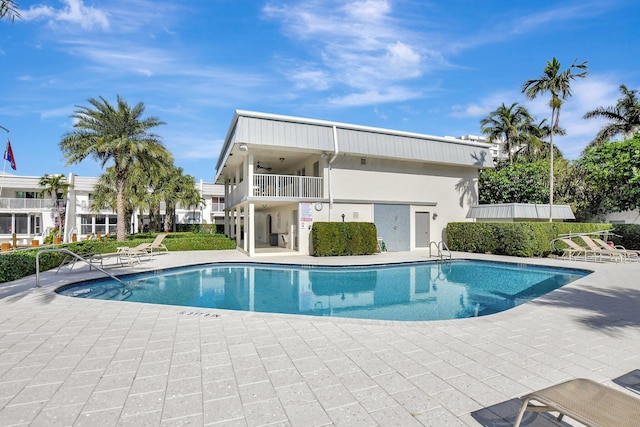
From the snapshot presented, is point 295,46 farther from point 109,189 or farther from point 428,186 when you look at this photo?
→ point 109,189

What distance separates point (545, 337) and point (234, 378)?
419 centimetres

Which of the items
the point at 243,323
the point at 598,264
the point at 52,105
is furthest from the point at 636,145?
the point at 52,105

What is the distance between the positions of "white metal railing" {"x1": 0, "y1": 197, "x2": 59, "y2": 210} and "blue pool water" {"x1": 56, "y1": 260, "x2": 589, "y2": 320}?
28.2 meters

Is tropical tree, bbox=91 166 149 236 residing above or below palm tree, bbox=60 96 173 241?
below

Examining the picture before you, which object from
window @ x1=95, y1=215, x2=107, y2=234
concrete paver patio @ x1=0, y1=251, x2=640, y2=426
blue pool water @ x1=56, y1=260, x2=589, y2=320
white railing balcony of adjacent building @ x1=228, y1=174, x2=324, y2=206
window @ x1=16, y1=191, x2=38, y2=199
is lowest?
blue pool water @ x1=56, y1=260, x2=589, y2=320

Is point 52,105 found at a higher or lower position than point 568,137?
lower

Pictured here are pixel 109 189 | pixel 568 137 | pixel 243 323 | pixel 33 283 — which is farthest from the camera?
pixel 568 137

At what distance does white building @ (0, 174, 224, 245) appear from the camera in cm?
3056

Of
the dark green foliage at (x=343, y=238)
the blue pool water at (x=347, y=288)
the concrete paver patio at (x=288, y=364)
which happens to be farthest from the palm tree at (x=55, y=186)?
the concrete paver patio at (x=288, y=364)

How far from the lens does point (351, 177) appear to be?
55.8 ft

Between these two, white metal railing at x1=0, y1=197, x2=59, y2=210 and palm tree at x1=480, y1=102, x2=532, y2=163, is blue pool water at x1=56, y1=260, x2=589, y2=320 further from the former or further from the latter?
white metal railing at x1=0, y1=197, x2=59, y2=210

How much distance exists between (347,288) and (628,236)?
715 inches

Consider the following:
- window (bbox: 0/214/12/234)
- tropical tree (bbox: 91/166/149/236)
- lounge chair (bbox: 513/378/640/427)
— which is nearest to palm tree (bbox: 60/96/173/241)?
tropical tree (bbox: 91/166/149/236)

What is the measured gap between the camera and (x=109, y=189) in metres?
27.4
